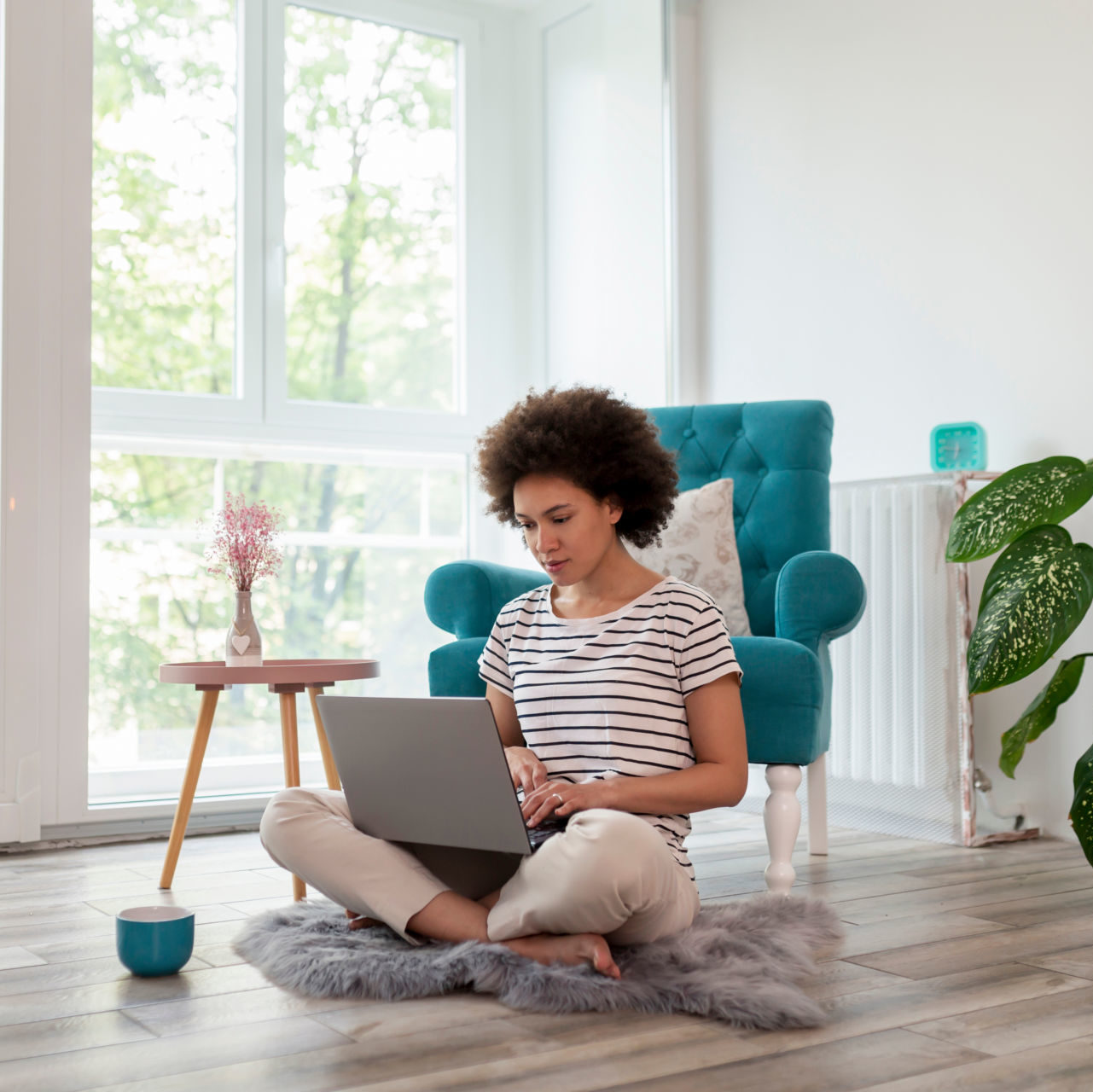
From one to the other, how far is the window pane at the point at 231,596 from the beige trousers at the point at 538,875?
5.02 ft

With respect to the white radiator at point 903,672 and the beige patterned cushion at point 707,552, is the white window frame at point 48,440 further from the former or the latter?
the white radiator at point 903,672

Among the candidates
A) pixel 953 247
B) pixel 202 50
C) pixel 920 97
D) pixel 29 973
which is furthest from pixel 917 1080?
pixel 202 50

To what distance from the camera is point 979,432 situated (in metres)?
2.84

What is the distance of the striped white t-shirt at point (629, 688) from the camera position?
67.5 inches

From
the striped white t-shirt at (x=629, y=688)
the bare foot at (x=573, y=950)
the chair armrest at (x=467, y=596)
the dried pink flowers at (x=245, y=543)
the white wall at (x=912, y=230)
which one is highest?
the white wall at (x=912, y=230)

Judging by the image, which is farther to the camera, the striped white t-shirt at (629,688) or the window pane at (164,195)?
the window pane at (164,195)

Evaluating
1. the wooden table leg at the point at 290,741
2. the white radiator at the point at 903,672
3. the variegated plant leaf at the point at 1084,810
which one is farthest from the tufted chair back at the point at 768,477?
the wooden table leg at the point at 290,741

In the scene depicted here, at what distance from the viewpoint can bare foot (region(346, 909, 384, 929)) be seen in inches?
71.7

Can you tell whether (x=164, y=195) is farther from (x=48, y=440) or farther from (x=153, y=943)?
(x=153, y=943)

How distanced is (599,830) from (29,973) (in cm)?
83

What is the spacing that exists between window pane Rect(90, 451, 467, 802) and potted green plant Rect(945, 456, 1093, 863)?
6.28 feet

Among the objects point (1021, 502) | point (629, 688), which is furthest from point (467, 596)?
point (1021, 502)

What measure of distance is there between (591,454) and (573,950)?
0.67m

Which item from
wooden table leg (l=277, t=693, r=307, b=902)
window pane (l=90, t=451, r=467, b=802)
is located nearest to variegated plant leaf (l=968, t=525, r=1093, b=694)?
wooden table leg (l=277, t=693, r=307, b=902)
